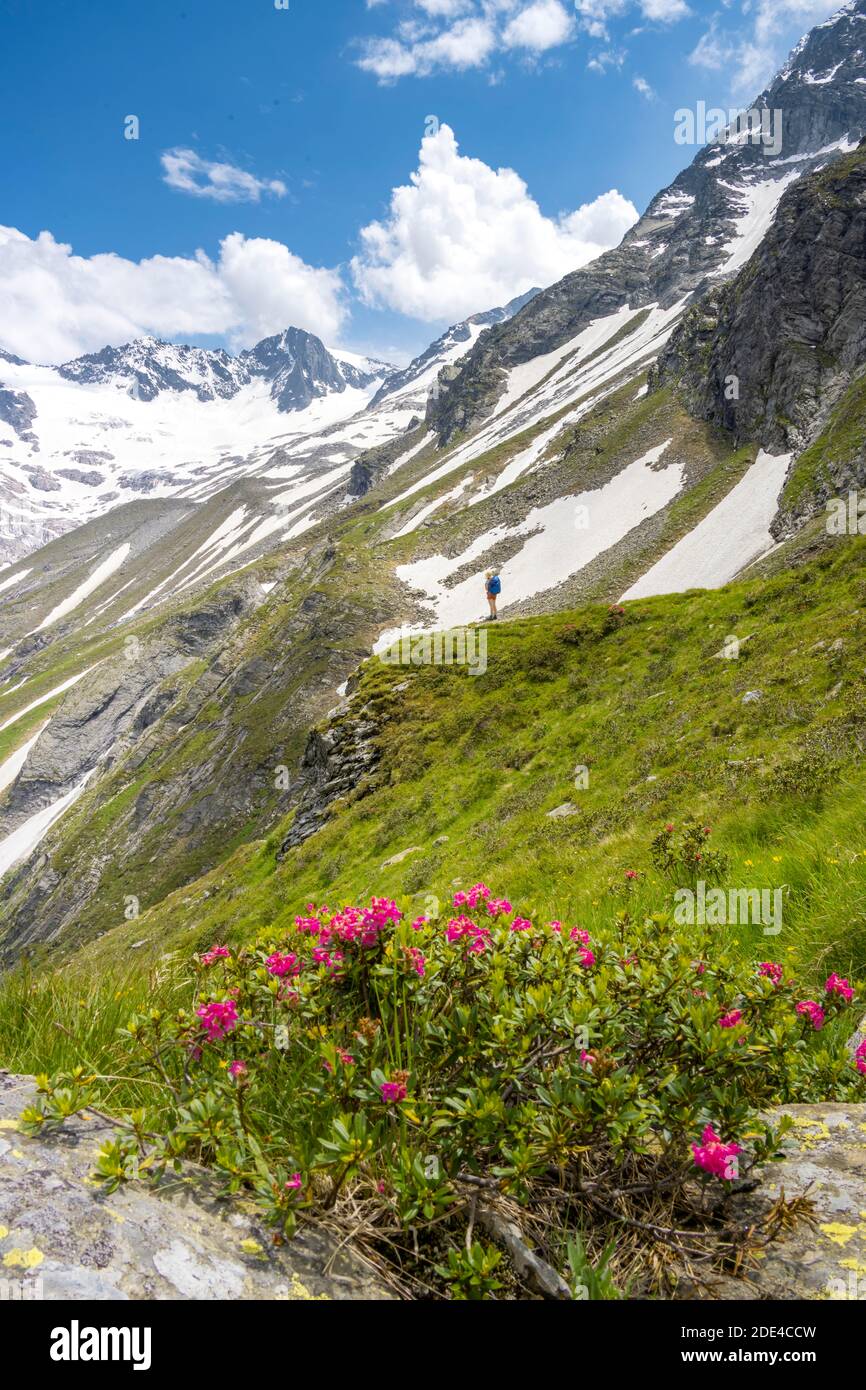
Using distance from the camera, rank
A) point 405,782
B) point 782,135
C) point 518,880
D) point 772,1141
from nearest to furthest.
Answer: point 772,1141 < point 518,880 < point 405,782 < point 782,135

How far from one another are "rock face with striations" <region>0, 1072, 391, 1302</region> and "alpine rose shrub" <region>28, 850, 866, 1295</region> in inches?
4.2

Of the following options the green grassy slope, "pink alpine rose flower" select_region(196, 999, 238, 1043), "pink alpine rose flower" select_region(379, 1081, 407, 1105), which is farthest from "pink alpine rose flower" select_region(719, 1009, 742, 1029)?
"pink alpine rose flower" select_region(196, 999, 238, 1043)

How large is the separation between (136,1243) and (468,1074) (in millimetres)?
1588

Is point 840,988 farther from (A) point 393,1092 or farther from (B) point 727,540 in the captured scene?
(B) point 727,540

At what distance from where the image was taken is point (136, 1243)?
2.31m

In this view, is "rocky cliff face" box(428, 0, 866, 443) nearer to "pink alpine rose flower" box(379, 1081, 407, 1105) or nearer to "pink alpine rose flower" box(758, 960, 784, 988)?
"pink alpine rose flower" box(758, 960, 784, 988)

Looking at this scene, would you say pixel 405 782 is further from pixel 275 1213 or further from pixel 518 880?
pixel 275 1213

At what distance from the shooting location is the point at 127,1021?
3.98 m

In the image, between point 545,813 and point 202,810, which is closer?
point 545,813

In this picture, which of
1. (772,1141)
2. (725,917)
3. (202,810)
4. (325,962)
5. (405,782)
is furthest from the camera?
(202,810)

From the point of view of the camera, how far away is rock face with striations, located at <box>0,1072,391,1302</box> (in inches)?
83.9
